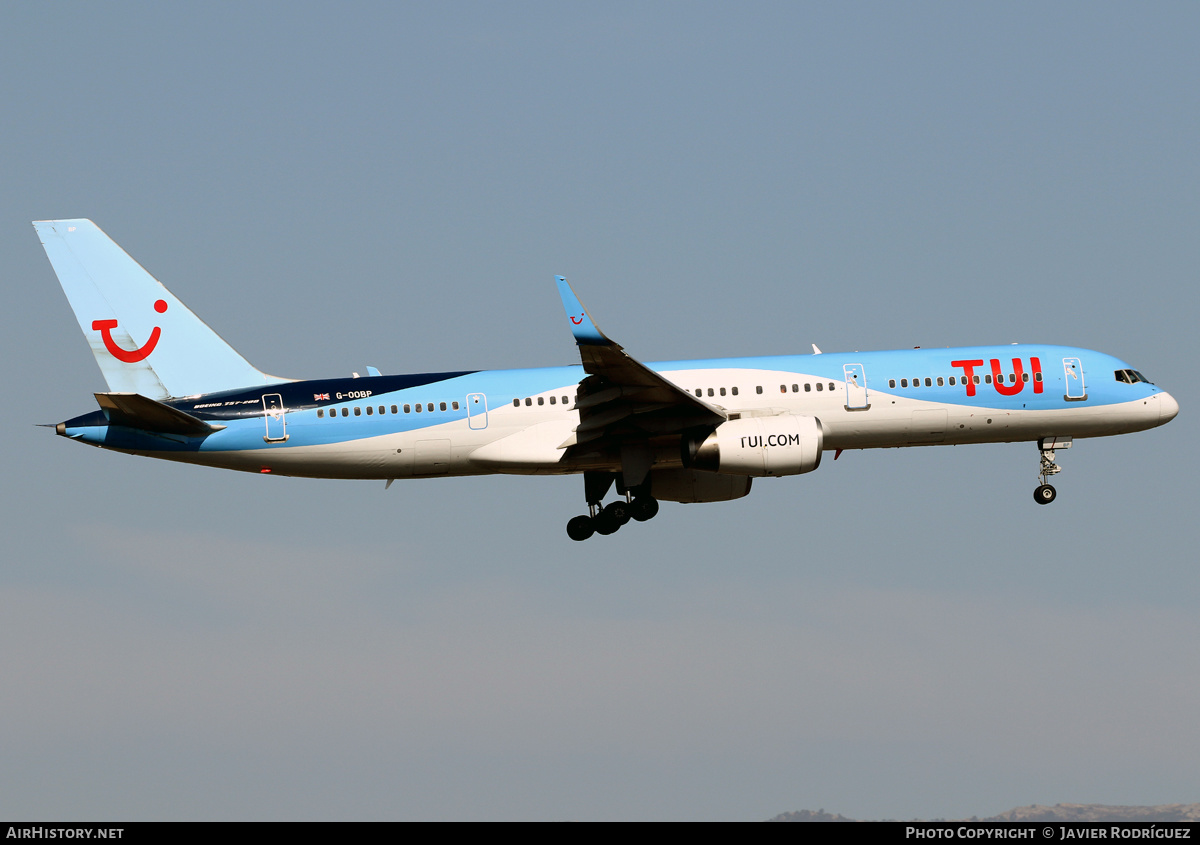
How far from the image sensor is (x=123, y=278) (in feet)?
152

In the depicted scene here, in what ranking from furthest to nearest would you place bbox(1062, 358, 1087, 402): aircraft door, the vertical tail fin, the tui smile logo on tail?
bbox(1062, 358, 1087, 402): aircraft door < the tui smile logo on tail < the vertical tail fin

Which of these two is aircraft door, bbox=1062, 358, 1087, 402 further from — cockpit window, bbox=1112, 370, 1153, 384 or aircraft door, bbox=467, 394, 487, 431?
aircraft door, bbox=467, 394, 487, 431

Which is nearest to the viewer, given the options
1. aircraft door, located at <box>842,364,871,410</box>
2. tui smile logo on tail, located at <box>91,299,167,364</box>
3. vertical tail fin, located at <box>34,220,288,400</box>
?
aircraft door, located at <box>842,364,871,410</box>

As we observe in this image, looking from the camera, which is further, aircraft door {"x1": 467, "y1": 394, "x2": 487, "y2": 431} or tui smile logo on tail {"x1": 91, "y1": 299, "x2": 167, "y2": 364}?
tui smile logo on tail {"x1": 91, "y1": 299, "x2": 167, "y2": 364}

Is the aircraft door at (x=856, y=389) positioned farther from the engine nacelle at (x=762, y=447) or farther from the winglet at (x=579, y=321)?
the winglet at (x=579, y=321)

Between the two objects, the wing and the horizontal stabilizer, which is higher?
the wing

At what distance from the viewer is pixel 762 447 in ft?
141

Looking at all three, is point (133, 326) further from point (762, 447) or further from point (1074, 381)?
point (1074, 381)

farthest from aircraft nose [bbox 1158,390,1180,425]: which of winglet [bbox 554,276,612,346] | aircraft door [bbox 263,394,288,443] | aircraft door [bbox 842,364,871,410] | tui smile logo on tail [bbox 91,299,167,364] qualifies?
tui smile logo on tail [bbox 91,299,167,364]

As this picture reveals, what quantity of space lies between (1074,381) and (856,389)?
733 centimetres

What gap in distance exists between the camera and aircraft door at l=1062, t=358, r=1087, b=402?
46.0 metres

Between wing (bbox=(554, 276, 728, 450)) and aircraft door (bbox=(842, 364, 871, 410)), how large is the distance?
399 centimetres
